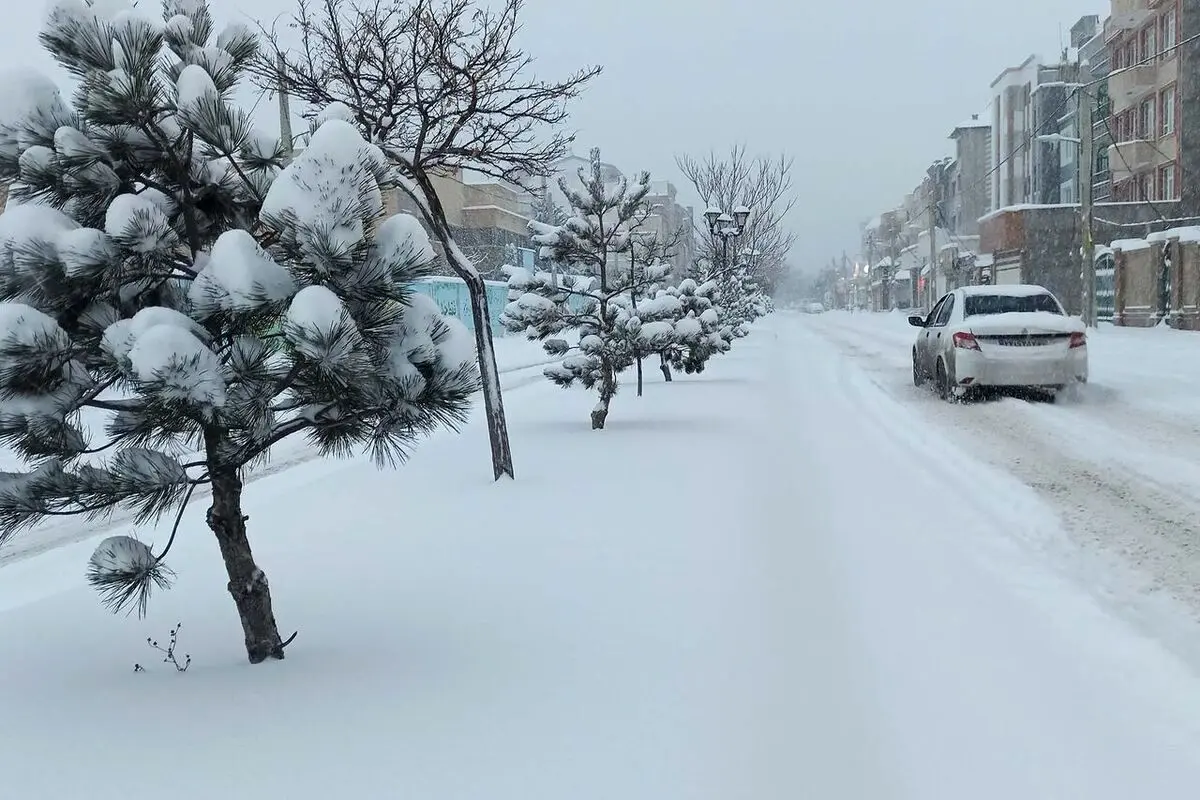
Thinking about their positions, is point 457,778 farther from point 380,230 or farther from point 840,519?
point 840,519

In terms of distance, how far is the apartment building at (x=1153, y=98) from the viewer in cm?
3703

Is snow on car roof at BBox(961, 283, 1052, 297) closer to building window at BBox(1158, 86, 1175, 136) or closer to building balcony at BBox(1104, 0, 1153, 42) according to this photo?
building window at BBox(1158, 86, 1175, 136)

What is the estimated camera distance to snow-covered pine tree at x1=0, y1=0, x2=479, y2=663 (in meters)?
3.33

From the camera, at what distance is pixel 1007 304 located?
1366 cm

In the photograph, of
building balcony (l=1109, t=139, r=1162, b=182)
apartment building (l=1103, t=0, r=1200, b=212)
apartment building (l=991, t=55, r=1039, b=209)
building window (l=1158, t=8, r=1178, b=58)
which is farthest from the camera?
apartment building (l=991, t=55, r=1039, b=209)

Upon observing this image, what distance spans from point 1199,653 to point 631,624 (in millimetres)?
2257

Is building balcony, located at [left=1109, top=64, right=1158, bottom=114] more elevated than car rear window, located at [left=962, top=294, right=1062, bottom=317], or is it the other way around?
building balcony, located at [left=1109, top=64, right=1158, bottom=114]

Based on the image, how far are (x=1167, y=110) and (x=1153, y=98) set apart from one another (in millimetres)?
1258

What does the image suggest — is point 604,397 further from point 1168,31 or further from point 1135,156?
point 1135,156

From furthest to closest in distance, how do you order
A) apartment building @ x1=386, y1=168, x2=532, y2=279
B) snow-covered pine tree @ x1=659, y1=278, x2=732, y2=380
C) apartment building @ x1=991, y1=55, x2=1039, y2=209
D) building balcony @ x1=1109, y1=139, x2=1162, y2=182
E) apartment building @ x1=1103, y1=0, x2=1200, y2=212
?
apartment building @ x1=991, y1=55, x2=1039, y2=209
apartment building @ x1=386, y1=168, x2=532, y2=279
building balcony @ x1=1109, y1=139, x2=1162, y2=182
apartment building @ x1=1103, y1=0, x2=1200, y2=212
snow-covered pine tree @ x1=659, y1=278, x2=732, y2=380

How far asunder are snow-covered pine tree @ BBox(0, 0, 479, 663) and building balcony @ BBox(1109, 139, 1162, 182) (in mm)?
43418

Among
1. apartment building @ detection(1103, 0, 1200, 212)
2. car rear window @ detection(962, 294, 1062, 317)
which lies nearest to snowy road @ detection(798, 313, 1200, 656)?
car rear window @ detection(962, 294, 1062, 317)

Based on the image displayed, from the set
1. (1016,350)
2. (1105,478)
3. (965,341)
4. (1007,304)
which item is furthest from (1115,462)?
(1007,304)

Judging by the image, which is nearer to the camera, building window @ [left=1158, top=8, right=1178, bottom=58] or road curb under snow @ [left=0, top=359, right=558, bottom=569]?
road curb under snow @ [left=0, top=359, right=558, bottom=569]
